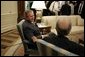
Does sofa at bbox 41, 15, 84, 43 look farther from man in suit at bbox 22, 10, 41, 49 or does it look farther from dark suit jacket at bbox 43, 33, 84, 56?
dark suit jacket at bbox 43, 33, 84, 56

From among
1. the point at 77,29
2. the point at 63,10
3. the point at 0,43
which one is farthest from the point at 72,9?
the point at 0,43

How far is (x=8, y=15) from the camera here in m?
7.80

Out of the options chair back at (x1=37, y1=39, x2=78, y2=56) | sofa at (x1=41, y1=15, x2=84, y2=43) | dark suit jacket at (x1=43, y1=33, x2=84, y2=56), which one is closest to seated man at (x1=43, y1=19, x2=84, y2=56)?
dark suit jacket at (x1=43, y1=33, x2=84, y2=56)

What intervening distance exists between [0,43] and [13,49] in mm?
646

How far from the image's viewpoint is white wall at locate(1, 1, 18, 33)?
730cm

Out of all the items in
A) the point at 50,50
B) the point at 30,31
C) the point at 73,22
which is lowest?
the point at 73,22

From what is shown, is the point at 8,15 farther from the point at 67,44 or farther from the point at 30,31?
the point at 67,44

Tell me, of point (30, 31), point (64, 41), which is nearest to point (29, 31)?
point (30, 31)

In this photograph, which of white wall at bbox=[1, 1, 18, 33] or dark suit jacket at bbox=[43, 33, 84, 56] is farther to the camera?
white wall at bbox=[1, 1, 18, 33]

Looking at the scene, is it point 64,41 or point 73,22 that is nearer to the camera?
point 64,41

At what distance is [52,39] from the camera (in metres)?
2.22

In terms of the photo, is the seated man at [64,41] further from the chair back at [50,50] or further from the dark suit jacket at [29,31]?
the dark suit jacket at [29,31]

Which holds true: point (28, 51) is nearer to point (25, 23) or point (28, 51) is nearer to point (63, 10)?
point (25, 23)

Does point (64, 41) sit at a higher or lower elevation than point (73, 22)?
higher
